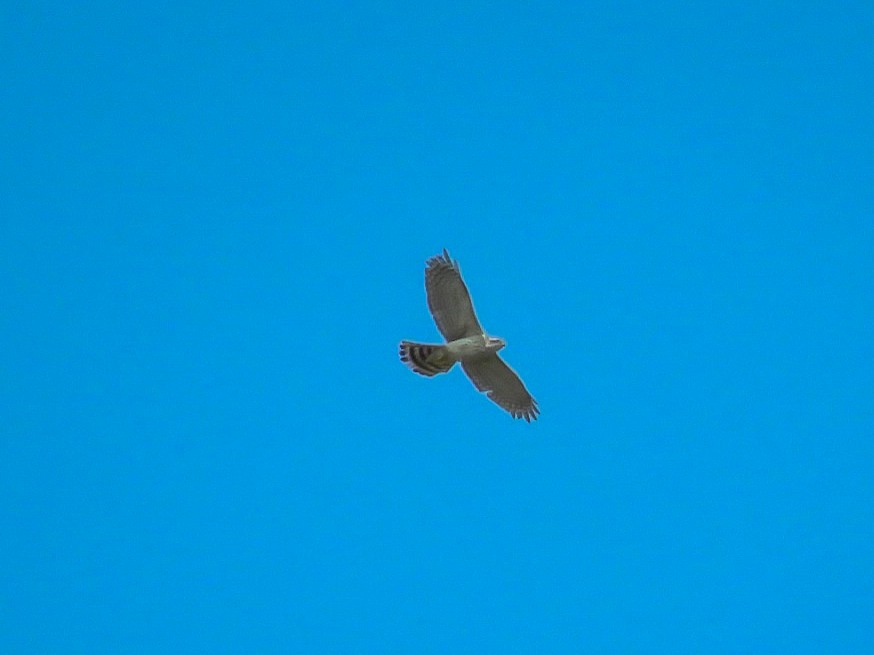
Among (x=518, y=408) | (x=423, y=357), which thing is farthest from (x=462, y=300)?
(x=518, y=408)

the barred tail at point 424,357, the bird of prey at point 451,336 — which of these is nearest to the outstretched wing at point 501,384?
the bird of prey at point 451,336

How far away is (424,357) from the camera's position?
22.7 meters

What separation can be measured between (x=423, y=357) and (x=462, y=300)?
1389 mm

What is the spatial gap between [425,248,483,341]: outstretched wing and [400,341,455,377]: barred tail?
36 centimetres

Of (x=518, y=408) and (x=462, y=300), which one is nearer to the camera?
(x=462, y=300)

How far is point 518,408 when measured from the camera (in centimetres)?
2464

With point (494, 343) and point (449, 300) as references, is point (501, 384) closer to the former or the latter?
point (494, 343)

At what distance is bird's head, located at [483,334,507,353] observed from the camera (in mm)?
22703

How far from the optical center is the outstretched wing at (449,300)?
22.1 meters

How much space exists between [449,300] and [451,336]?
2.66 feet

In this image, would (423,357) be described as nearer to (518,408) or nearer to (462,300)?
(462,300)

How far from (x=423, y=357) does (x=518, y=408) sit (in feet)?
9.90

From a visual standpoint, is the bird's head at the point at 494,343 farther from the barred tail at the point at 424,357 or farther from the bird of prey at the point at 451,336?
the barred tail at the point at 424,357

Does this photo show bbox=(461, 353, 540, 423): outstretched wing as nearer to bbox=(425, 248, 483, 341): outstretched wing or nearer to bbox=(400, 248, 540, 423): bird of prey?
bbox=(400, 248, 540, 423): bird of prey
